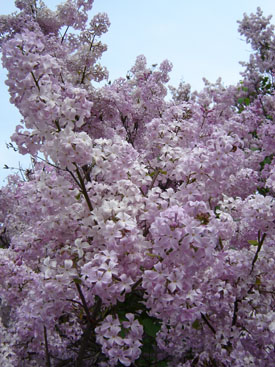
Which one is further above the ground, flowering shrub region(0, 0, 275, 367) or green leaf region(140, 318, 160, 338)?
flowering shrub region(0, 0, 275, 367)

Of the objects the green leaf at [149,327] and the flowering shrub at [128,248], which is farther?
the green leaf at [149,327]

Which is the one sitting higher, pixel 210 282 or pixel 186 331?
pixel 210 282

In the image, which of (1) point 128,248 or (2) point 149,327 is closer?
(1) point 128,248

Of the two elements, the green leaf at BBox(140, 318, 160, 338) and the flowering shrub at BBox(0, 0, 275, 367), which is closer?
the flowering shrub at BBox(0, 0, 275, 367)

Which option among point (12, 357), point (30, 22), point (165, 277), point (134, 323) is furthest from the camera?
point (30, 22)

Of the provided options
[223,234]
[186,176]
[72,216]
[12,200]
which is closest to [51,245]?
[72,216]

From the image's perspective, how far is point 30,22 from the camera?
873 cm

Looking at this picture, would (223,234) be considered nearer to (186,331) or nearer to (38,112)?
(186,331)

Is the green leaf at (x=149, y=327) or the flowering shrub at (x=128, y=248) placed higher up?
the flowering shrub at (x=128, y=248)

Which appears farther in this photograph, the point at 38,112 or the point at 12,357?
the point at 12,357

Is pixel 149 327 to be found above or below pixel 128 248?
below

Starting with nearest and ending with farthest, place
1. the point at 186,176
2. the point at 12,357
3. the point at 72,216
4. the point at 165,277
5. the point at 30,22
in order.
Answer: the point at 165,277 < the point at 72,216 < the point at 186,176 < the point at 12,357 < the point at 30,22

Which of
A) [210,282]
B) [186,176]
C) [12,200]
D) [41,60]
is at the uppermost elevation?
[12,200]

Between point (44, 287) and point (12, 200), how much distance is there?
5.84 meters
